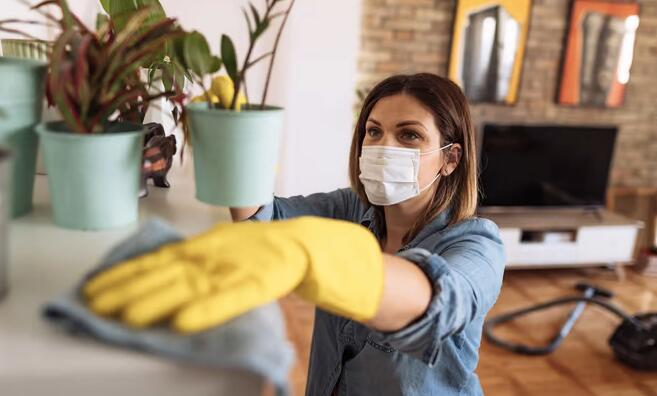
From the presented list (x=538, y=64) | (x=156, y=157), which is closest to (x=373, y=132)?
(x=156, y=157)

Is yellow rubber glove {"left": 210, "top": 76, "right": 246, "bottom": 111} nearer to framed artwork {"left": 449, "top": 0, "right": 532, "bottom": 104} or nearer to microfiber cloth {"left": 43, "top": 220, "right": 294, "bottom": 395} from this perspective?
microfiber cloth {"left": 43, "top": 220, "right": 294, "bottom": 395}

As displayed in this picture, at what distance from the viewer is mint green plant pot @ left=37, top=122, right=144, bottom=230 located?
556 millimetres

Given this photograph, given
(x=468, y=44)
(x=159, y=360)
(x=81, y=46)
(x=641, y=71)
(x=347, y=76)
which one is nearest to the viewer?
(x=159, y=360)

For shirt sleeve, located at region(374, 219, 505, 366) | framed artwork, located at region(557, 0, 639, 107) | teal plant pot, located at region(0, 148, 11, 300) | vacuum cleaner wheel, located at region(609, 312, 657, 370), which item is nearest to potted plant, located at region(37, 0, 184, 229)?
teal plant pot, located at region(0, 148, 11, 300)

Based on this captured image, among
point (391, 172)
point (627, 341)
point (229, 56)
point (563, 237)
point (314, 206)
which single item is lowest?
→ point (627, 341)

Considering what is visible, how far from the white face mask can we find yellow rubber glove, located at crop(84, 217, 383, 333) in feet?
2.16

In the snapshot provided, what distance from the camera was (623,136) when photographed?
13.2ft

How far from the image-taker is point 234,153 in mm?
618


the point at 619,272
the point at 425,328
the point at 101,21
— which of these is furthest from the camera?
the point at 619,272

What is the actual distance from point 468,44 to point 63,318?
3.46m

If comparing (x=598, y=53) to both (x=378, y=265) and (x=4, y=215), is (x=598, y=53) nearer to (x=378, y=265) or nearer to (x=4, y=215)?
(x=378, y=265)

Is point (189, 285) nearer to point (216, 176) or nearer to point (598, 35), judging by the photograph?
point (216, 176)

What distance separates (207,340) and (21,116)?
14.4 inches

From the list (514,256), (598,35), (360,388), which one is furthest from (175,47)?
(598,35)
